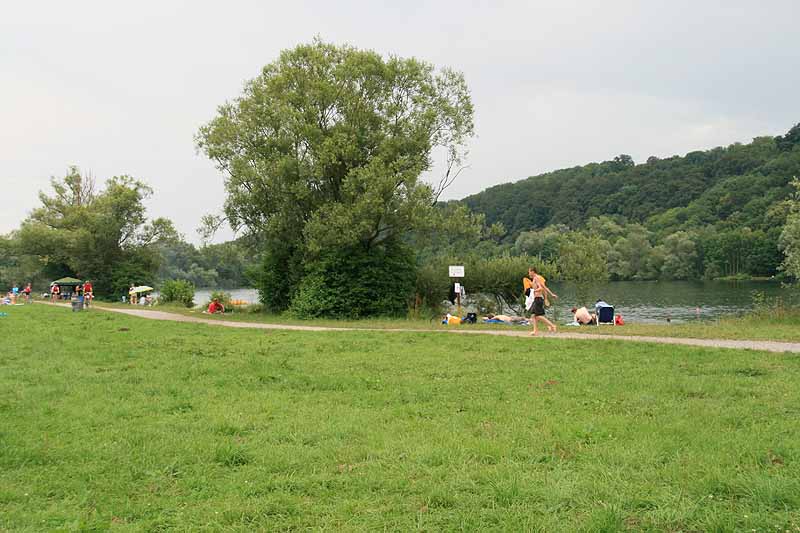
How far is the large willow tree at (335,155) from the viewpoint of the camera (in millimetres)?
26719

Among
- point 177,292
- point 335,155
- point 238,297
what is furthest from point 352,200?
point 238,297

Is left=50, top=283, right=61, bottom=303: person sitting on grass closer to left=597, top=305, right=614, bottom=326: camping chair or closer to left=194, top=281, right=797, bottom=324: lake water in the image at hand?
left=194, top=281, right=797, bottom=324: lake water

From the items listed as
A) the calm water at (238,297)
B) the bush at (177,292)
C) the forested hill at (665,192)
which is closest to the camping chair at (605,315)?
the calm water at (238,297)

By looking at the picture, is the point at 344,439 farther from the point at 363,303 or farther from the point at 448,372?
the point at 363,303

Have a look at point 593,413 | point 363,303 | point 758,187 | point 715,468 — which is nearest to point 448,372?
point 593,413

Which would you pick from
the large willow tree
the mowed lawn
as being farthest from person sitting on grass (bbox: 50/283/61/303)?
the mowed lawn

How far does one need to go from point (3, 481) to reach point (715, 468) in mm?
5908

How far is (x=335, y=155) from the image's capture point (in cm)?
2662

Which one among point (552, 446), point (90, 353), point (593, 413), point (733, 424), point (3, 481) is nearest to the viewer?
point (3, 481)

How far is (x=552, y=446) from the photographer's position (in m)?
5.75

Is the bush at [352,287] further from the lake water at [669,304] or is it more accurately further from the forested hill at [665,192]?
the forested hill at [665,192]

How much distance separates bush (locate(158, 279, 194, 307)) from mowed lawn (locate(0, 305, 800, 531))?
35.2m

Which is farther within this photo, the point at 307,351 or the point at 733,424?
the point at 307,351

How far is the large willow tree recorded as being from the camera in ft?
87.7
